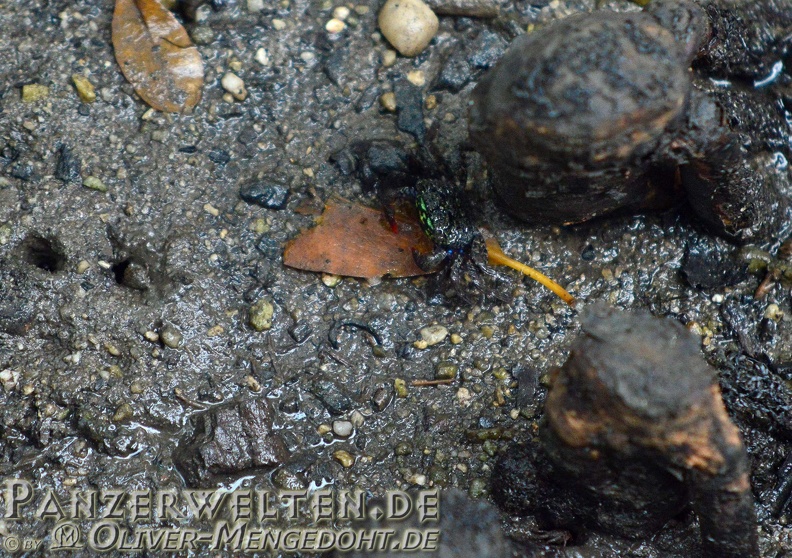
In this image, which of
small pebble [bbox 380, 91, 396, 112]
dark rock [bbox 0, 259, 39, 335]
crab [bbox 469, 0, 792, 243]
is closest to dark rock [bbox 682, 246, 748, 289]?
crab [bbox 469, 0, 792, 243]

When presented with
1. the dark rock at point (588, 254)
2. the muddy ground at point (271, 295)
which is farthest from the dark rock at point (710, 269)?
the dark rock at point (588, 254)

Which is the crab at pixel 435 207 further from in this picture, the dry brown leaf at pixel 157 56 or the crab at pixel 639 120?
the dry brown leaf at pixel 157 56

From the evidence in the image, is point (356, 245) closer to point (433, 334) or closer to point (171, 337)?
point (433, 334)

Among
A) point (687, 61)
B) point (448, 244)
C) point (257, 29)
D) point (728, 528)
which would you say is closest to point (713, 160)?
point (687, 61)

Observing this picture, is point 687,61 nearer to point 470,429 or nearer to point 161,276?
point 470,429

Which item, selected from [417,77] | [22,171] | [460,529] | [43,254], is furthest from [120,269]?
[460,529]

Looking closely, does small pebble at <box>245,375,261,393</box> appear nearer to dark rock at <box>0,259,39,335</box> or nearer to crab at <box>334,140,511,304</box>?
crab at <box>334,140,511,304</box>

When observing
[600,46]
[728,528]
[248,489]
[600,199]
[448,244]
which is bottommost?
[248,489]
